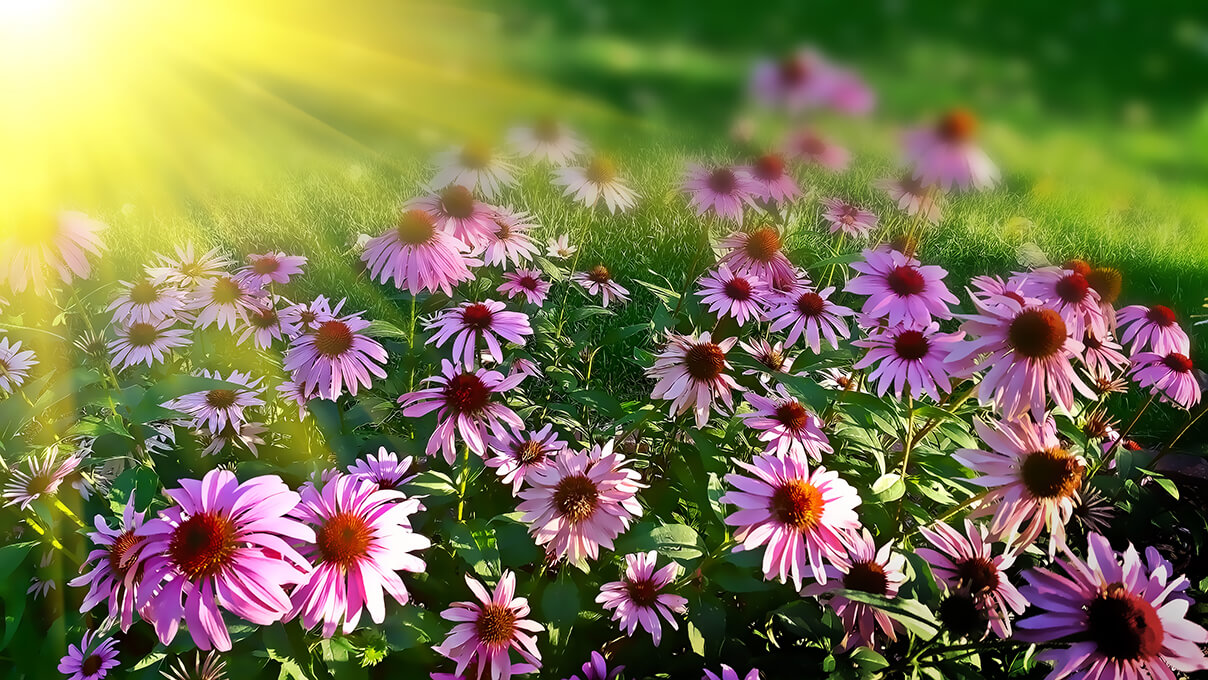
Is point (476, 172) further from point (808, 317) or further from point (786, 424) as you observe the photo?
point (786, 424)

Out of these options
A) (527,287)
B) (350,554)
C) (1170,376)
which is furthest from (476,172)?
(1170,376)

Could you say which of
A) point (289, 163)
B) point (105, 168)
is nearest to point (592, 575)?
point (289, 163)

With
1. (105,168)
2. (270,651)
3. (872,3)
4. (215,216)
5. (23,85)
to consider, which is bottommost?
(215,216)

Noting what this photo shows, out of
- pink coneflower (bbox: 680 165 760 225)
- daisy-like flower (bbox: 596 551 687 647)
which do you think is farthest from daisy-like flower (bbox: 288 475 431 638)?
pink coneflower (bbox: 680 165 760 225)

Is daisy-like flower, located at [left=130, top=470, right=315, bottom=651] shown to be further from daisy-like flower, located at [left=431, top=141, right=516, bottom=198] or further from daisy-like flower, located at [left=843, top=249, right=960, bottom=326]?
daisy-like flower, located at [left=843, top=249, right=960, bottom=326]

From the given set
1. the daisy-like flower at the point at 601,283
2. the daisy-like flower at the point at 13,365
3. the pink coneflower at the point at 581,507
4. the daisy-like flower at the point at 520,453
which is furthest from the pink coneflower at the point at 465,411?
the daisy-like flower at the point at 13,365

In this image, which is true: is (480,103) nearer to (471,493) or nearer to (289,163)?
(289,163)
